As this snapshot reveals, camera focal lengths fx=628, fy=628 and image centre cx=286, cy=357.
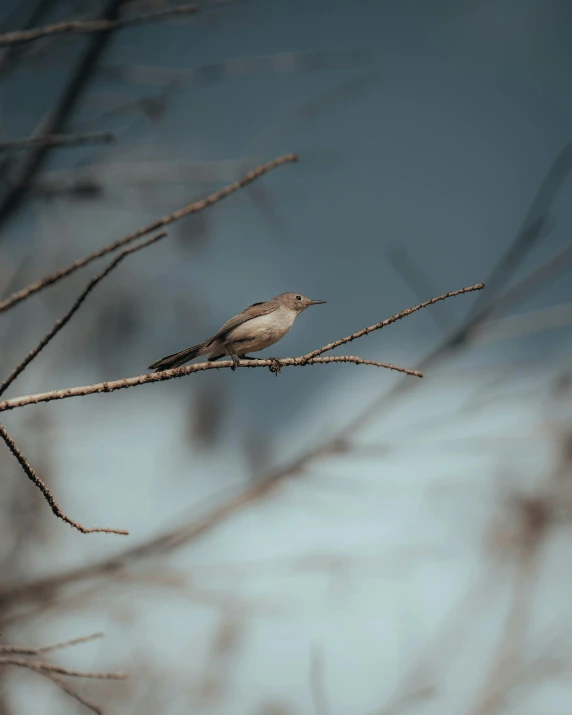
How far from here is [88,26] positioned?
211 cm

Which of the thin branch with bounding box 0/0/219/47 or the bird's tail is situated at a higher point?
the thin branch with bounding box 0/0/219/47

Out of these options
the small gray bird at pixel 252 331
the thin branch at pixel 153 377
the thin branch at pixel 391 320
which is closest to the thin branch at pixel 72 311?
the thin branch at pixel 153 377

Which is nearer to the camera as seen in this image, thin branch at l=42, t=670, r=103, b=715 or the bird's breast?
thin branch at l=42, t=670, r=103, b=715

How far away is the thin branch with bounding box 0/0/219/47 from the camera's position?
1.92 m

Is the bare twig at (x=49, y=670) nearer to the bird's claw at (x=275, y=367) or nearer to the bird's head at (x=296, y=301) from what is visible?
the bird's claw at (x=275, y=367)

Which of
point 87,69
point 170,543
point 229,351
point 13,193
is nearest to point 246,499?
point 170,543

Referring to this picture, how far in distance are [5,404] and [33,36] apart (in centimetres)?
114

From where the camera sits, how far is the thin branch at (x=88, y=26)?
1.92 meters

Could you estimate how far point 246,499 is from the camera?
4.36 m

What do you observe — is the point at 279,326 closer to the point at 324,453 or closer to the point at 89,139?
the point at 324,453

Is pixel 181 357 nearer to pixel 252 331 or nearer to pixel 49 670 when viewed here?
pixel 252 331

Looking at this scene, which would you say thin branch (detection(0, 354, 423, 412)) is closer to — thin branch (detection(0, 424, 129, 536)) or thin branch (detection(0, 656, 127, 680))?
thin branch (detection(0, 424, 129, 536))

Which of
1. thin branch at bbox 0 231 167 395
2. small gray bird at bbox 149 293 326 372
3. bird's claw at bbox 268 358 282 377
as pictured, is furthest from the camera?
small gray bird at bbox 149 293 326 372

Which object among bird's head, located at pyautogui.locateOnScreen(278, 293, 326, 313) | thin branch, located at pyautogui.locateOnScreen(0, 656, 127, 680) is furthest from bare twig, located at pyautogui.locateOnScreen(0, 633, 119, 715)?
bird's head, located at pyautogui.locateOnScreen(278, 293, 326, 313)
